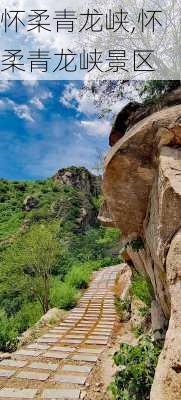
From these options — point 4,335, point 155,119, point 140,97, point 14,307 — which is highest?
point 140,97

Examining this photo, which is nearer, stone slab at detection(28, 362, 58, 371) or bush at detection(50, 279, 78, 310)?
stone slab at detection(28, 362, 58, 371)

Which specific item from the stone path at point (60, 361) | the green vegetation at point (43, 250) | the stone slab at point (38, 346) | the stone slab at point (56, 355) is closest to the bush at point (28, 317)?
the green vegetation at point (43, 250)

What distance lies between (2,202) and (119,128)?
41940 millimetres

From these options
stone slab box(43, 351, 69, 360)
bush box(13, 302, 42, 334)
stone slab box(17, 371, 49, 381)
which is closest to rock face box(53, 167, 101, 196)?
bush box(13, 302, 42, 334)

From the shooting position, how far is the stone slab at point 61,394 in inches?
217

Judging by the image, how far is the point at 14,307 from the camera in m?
19.0

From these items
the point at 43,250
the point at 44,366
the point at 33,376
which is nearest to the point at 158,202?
the point at 33,376

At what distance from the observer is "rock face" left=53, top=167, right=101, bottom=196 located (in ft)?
159

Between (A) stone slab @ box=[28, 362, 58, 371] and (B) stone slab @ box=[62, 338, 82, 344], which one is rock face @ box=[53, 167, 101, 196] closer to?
(B) stone slab @ box=[62, 338, 82, 344]

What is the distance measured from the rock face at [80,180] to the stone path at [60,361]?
120ft

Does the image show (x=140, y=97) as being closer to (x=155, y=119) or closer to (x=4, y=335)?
(x=155, y=119)

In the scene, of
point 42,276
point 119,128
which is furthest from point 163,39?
point 42,276

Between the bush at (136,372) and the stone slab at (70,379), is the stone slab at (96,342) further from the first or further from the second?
the bush at (136,372)

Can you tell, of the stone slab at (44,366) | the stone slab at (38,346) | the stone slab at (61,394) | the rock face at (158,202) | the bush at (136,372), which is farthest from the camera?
the stone slab at (38,346)
